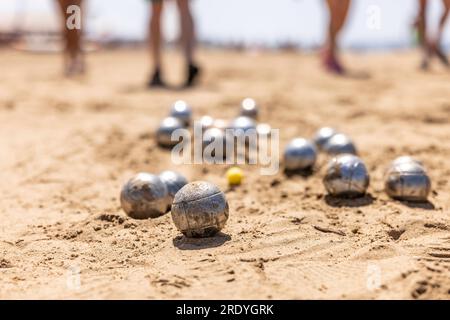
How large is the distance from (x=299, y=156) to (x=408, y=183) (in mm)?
1356

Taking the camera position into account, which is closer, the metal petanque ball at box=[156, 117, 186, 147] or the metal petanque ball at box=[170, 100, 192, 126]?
the metal petanque ball at box=[156, 117, 186, 147]

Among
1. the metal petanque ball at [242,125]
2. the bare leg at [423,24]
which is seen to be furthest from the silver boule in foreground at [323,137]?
the bare leg at [423,24]

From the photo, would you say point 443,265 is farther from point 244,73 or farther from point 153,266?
point 244,73

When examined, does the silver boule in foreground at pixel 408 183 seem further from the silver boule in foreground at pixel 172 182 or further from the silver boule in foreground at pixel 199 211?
the silver boule in foreground at pixel 172 182

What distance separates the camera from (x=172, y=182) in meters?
4.52

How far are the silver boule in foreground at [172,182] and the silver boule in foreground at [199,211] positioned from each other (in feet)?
2.14

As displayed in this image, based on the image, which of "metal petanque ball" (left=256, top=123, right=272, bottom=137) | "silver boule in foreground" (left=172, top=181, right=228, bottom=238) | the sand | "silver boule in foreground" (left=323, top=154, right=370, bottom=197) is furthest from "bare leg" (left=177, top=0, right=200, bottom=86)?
"silver boule in foreground" (left=172, top=181, right=228, bottom=238)

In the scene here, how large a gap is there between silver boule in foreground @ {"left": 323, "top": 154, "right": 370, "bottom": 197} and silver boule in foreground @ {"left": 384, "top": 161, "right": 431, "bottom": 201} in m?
0.22

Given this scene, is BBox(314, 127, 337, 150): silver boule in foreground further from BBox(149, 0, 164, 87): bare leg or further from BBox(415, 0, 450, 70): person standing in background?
BBox(415, 0, 450, 70): person standing in background

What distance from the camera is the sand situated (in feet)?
9.90

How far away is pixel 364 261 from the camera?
10.8ft

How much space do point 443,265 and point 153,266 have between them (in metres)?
1.70
